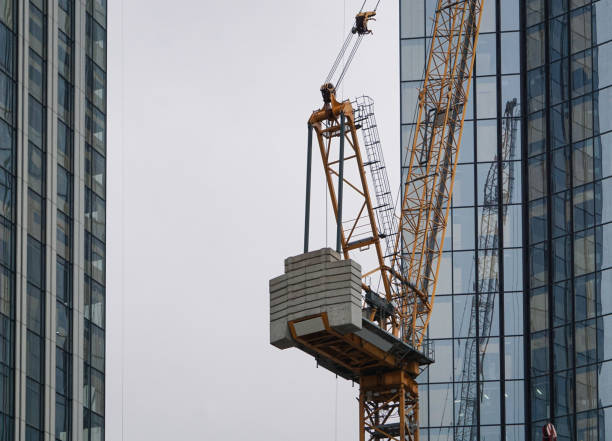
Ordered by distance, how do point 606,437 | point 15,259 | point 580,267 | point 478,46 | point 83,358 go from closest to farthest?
point 15,259, point 83,358, point 606,437, point 580,267, point 478,46

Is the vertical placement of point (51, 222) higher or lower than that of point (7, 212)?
higher

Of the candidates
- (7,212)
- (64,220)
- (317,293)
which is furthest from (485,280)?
(7,212)

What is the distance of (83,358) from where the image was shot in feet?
296

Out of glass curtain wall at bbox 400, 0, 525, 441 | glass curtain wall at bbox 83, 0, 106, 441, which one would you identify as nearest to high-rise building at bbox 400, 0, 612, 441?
glass curtain wall at bbox 400, 0, 525, 441

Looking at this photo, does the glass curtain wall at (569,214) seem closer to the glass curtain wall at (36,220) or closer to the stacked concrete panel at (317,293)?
the stacked concrete panel at (317,293)

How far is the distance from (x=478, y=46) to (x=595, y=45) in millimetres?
9030

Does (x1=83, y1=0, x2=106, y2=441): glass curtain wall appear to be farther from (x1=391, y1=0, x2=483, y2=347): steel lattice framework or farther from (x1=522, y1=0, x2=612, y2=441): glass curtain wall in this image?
(x1=522, y1=0, x2=612, y2=441): glass curtain wall

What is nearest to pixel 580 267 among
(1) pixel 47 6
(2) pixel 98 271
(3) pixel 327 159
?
(3) pixel 327 159

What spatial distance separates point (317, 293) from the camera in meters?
77.1

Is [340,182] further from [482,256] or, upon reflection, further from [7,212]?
[482,256]

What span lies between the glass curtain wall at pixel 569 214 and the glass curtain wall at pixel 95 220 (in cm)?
3134

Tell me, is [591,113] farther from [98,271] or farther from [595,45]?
[98,271]

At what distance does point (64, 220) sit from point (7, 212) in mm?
6960

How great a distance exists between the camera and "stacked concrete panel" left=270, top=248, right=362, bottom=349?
76188mm
